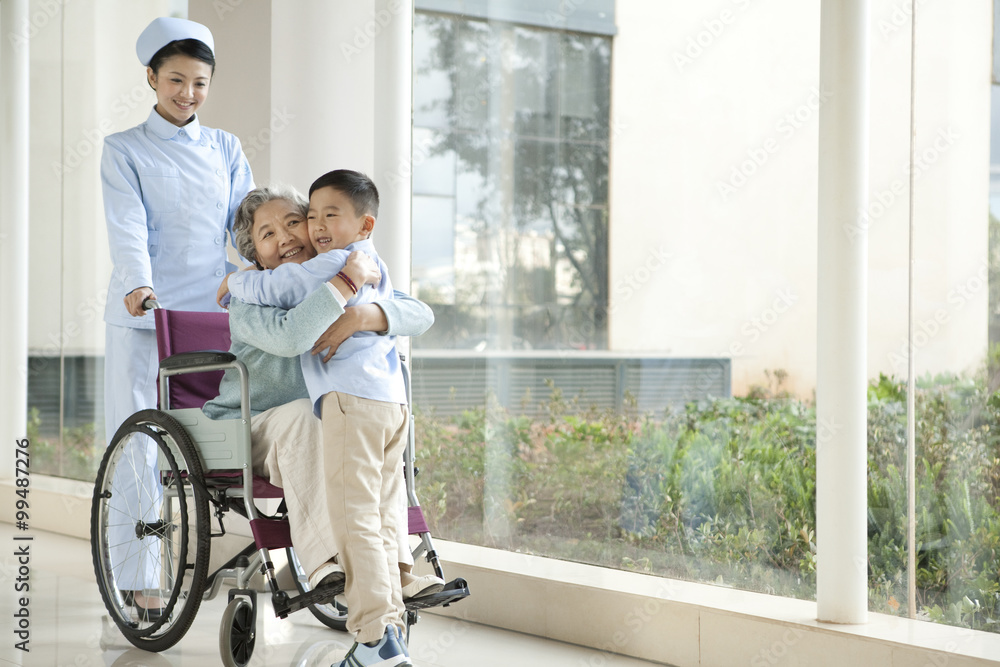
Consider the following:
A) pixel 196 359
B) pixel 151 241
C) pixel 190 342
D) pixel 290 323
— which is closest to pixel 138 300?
pixel 190 342

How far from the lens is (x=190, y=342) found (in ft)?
7.27

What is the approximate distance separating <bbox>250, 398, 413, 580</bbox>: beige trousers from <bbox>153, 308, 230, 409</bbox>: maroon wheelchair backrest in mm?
343

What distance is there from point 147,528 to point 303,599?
558 mm

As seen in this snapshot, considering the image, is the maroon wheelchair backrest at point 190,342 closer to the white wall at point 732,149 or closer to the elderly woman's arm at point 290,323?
the elderly woman's arm at point 290,323

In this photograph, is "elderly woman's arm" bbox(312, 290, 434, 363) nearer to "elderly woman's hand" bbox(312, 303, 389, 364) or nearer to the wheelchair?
"elderly woman's hand" bbox(312, 303, 389, 364)

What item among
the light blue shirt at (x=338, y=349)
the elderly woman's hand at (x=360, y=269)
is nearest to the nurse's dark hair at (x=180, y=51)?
the light blue shirt at (x=338, y=349)

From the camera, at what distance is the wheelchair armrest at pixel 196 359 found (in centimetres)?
191

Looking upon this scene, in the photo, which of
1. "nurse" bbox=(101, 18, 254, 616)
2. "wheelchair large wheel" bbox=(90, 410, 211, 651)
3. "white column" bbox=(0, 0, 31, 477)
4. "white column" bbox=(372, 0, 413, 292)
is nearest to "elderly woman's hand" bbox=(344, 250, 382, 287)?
"wheelchair large wheel" bbox=(90, 410, 211, 651)

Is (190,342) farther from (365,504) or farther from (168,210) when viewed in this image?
(365,504)

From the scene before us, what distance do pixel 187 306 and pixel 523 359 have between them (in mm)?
941

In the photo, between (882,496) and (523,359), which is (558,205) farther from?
(882,496)

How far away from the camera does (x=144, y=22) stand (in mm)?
4262

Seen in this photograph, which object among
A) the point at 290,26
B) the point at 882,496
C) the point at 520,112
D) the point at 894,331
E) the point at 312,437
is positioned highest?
the point at 290,26

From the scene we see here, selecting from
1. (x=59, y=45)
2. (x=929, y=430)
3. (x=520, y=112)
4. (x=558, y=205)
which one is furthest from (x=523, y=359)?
(x=59, y=45)
